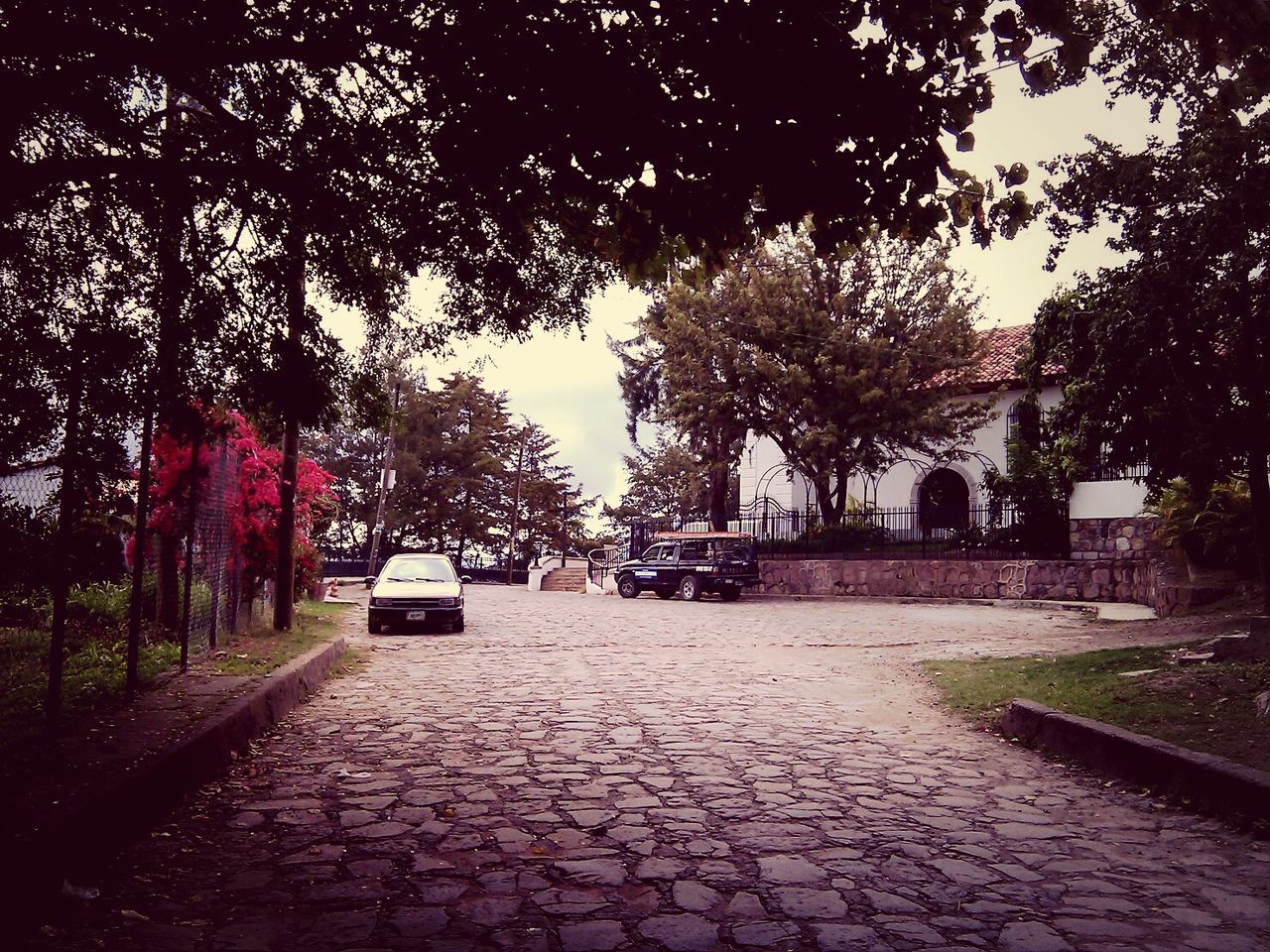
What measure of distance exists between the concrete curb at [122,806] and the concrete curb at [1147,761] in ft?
18.4

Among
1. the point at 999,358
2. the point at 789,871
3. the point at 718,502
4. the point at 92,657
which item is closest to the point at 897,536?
the point at 718,502

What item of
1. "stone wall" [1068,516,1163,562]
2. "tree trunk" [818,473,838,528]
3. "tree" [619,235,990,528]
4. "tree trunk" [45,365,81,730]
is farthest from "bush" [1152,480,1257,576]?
"tree trunk" [45,365,81,730]

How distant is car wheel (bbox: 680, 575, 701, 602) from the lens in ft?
90.9

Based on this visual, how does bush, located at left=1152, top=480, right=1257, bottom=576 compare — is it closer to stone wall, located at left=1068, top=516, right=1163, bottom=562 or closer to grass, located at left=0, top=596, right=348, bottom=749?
stone wall, located at left=1068, top=516, right=1163, bottom=562

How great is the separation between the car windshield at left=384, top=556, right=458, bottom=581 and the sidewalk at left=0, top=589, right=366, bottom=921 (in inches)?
368

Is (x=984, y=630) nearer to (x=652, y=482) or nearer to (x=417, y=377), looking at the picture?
(x=652, y=482)

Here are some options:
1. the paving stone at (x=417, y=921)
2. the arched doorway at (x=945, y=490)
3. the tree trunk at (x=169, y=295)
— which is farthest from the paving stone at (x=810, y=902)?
the arched doorway at (x=945, y=490)

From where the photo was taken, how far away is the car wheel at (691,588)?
27.7m

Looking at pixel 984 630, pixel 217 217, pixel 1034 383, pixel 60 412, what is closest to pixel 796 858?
pixel 60 412

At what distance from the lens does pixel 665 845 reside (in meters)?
4.63

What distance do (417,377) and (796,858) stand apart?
58888mm

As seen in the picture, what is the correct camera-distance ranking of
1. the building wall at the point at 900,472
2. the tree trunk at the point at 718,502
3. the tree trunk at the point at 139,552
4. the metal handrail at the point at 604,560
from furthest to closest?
the metal handrail at the point at 604,560
the tree trunk at the point at 718,502
the building wall at the point at 900,472
the tree trunk at the point at 139,552

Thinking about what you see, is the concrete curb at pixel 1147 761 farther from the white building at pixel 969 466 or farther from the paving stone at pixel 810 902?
the white building at pixel 969 466

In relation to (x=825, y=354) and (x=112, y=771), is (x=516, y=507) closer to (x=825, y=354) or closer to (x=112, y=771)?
(x=825, y=354)
